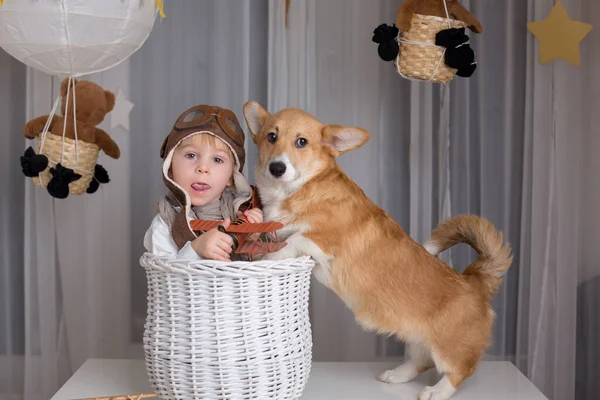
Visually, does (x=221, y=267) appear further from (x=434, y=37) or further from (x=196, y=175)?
(x=434, y=37)

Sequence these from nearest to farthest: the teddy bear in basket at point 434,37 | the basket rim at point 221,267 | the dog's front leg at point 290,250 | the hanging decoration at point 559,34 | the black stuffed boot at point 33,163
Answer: the basket rim at point 221,267, the dog's front leg at point 290,250, the teddy bear in basket at point 434,37, the black stuffed boot at point 33,163, the hanging decoration at point 559,34

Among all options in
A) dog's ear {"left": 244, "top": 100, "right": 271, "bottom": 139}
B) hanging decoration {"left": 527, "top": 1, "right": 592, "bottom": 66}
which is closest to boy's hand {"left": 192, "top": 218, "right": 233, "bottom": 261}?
dog's ear {"left": 244, "top": 100, "right": 271, "bottom": 139}

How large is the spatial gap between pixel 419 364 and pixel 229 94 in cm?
97

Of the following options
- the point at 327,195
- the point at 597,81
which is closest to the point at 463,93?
the point at 597,81

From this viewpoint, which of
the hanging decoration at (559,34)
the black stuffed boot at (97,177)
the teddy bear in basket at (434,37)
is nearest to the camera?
the teddy bear in basket at (434,37)

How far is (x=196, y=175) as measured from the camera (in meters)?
1.37

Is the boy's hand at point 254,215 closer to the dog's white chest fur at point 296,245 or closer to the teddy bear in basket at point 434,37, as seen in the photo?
the dog's white chest fur at point 296,245

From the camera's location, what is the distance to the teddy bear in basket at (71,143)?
5.42 ft

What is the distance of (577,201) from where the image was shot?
6.47 feet

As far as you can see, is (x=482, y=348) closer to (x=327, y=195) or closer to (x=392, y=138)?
(x=327, y=195)

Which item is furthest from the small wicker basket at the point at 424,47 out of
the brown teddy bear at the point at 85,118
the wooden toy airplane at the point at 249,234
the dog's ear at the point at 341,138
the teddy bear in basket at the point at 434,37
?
the brown teddy bear at the point at 85,118

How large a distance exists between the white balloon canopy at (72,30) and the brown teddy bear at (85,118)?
25 centimetres

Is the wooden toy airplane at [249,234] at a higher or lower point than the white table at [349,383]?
higher

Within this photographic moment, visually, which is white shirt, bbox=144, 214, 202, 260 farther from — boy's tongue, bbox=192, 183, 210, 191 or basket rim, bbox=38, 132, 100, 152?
basket rim, bbox=38, 132, 100, 152
